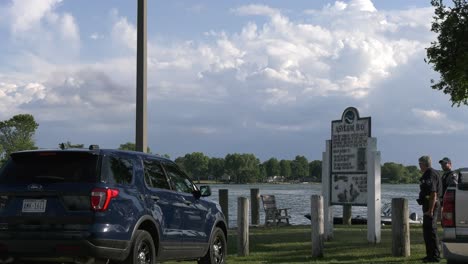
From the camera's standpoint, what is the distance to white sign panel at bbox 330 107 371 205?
18125 mm

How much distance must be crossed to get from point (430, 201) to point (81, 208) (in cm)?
673

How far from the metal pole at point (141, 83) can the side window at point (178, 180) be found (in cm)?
255

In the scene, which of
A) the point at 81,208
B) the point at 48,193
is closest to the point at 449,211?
the point at 81,208

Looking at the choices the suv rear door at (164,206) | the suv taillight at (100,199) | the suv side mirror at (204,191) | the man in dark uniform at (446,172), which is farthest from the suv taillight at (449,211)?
the man in dark uniform at (446,172)

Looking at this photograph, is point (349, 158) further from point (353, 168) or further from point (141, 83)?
point (141, 83)

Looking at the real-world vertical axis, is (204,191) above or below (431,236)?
above

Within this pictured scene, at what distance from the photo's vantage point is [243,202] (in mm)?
14867

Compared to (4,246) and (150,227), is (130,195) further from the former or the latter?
(4,246)

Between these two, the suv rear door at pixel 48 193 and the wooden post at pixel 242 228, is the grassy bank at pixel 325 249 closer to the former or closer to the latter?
the wooden post at pixel 242 228

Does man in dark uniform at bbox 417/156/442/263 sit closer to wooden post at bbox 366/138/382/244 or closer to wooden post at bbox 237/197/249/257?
wooden post at bbox 237/197/249/257

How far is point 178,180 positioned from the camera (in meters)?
11.4

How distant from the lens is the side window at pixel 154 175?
10289mm

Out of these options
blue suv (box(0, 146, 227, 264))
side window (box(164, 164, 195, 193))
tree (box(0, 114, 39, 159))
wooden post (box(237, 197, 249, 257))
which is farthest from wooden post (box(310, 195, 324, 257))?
tree (box(0, 114, 39, 159))

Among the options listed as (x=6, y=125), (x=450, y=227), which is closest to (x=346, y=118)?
(x=450, y=227)
